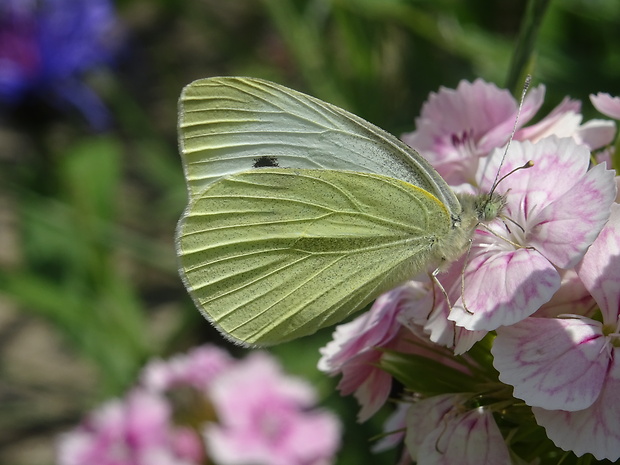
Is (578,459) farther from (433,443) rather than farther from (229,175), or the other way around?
(229,175)

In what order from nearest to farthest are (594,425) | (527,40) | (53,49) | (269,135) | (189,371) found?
(594,425)
(527,40)
(269,135)
(189,371)
(53,49)

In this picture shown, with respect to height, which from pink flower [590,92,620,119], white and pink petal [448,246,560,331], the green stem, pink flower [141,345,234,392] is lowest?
pink flower [141,345,234,392]

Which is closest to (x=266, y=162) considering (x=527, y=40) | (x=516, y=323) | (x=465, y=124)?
(x=465, y=124)

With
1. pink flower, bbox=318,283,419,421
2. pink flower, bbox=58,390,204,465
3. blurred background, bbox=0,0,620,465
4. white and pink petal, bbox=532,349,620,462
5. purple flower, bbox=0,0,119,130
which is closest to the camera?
white and pink petal, bbox=532,349,620,462

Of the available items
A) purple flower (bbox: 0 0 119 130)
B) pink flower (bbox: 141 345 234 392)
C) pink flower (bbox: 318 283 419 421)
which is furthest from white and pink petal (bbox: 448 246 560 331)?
purple flower (bbox: 0 0 119 130)

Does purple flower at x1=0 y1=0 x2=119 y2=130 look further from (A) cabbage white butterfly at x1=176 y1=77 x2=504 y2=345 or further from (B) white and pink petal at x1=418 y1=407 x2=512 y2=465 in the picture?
(B) white and pink petal at x1=418 y1=407 x2=512 y2=465

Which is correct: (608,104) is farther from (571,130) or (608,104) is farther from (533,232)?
(533,232)

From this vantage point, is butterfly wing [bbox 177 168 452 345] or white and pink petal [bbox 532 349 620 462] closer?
white and pink petal [bbox 532 349 620 462]
